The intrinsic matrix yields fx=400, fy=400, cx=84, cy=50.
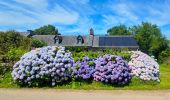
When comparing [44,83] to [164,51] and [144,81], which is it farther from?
[164,51]

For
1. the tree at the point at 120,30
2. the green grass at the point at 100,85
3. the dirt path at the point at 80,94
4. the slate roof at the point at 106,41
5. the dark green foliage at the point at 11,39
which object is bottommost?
the dirt path at the point at 80,94

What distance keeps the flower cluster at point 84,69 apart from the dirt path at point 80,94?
1775 millimetres

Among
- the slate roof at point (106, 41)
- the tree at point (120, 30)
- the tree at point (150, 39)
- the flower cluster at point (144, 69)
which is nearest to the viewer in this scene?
the flower cluster at point (144, 69)

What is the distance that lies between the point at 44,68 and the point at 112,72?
2.64 m

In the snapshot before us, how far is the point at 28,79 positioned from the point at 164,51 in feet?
189

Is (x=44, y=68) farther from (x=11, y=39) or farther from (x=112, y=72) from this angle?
(x=11, y=39)

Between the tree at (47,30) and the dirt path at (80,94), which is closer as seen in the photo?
the dirt path at (80,94)

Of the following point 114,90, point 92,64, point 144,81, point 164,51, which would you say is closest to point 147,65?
point 144,81

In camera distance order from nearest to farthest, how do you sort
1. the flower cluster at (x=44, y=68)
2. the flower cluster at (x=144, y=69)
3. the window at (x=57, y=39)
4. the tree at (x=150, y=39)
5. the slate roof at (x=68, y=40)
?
the flower cluster at (x=44, y=68)
the flower cluster at (x=144, y=69)
the slate roof at (x=68, y=40)
the window at (x=57, y=39)
the tree at (x=150, y=39)

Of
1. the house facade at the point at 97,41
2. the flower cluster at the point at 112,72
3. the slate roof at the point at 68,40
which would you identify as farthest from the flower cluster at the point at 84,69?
the slate roof at the point at 68,40

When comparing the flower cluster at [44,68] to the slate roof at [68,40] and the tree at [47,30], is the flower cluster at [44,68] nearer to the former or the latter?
the slate roof at [68,40]

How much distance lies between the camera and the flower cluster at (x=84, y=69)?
1548 centimetres

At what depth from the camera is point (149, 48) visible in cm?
7688

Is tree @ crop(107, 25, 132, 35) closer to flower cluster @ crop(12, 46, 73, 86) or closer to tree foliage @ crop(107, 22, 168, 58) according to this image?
tree foliage @ crop(107, 22, 168, 58)
